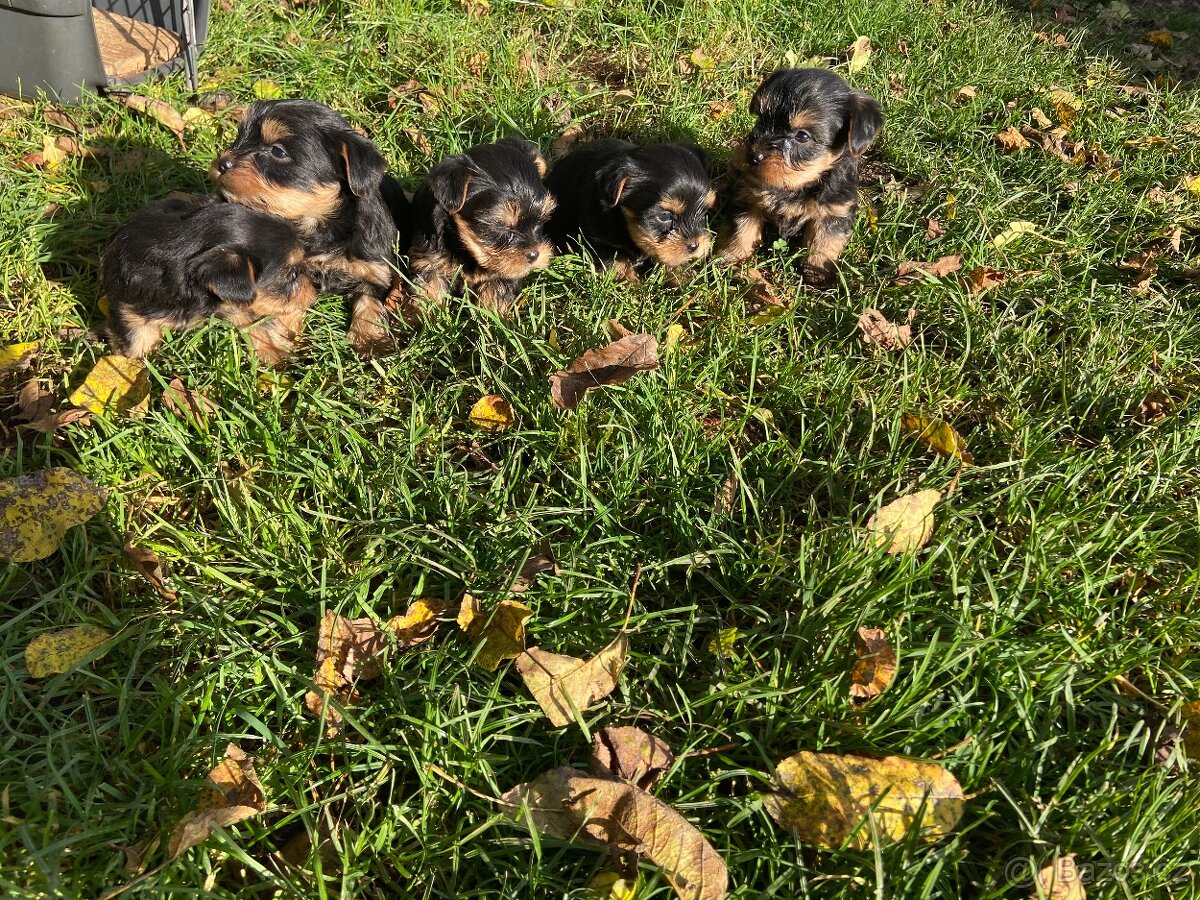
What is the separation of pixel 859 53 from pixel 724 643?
4.72 meters

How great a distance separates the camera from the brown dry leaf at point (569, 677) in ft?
6.73

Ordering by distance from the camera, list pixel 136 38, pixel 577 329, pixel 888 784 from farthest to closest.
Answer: pixel 136 38
pixel 577 329
pixel 888 784

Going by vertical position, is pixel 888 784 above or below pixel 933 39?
below

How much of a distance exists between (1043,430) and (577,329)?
191 cm

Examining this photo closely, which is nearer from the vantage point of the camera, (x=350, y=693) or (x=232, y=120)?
(x=350, y=693)

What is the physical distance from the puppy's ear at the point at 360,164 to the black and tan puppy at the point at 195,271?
365 millimetres

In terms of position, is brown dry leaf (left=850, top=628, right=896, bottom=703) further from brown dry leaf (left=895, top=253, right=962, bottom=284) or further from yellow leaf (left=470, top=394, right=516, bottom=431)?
brown dry leaf (left=895, top=253, right=962, bottom=284)

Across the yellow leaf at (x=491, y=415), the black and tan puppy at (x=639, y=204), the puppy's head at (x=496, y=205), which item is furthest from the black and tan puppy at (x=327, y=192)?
the black and tan puppy at (x=639, y=204)

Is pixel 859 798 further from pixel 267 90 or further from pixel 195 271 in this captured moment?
pixel 267 90

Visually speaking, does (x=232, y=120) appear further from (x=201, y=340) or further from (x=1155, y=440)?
(x=1155, y=440)

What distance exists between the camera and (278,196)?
3387 millimetres

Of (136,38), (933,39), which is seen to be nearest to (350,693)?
(136,38)

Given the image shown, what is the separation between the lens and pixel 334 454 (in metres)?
2.74

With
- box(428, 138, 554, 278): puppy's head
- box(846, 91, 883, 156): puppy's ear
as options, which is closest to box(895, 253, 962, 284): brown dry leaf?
box(846, 91, 883, 156): puppy's ear
